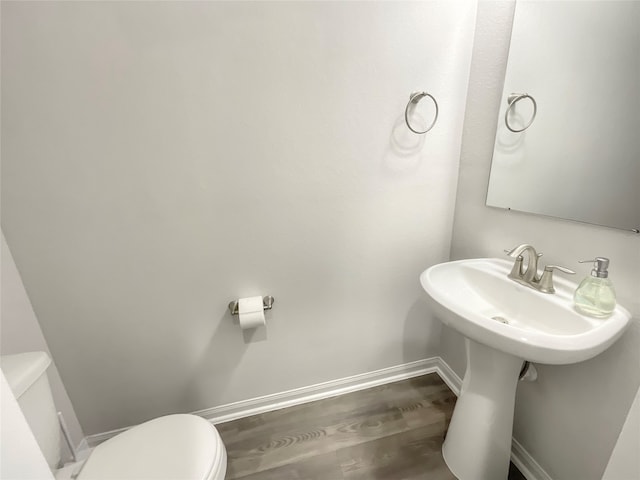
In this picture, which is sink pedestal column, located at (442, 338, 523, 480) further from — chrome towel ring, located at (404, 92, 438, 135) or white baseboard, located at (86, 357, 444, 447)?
chrome towel ring, located at (404, 92, 438, 135)

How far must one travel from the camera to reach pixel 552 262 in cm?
102

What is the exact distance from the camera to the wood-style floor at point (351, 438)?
1.21m

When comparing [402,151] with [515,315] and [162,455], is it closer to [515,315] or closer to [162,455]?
[515,315]

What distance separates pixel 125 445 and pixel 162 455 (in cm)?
15

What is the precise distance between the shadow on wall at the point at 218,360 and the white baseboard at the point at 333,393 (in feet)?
0.29

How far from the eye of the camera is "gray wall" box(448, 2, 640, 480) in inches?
32.7

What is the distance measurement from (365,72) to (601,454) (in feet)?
5.18

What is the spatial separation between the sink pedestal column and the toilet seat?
2.96 ft

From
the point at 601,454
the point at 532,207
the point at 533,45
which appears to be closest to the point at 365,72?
the point at 533,45

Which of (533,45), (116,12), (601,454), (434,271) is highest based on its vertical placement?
(116,12)

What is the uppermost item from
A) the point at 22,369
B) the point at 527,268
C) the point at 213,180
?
the point at 213,180

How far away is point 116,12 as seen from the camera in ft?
2.98

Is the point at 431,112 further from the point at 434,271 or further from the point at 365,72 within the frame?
the point at 434,271

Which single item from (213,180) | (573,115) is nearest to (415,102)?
(573,115)
